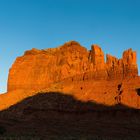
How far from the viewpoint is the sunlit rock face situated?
4983 inches

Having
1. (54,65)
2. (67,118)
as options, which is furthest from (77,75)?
(54,65)

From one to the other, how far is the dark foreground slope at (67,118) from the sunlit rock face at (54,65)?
2625cm

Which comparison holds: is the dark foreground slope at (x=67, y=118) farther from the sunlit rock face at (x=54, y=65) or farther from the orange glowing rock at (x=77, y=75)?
the sunlit rock face at (x=54, y=65)

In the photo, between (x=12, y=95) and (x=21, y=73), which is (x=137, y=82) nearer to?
(x=12, y=95)

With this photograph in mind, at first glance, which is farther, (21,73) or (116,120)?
(21,73)

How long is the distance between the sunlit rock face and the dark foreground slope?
2625cm

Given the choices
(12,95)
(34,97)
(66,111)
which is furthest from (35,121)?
(12,95)

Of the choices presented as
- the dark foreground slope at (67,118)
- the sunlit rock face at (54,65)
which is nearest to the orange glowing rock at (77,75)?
the sunlit rock face at (54,65)

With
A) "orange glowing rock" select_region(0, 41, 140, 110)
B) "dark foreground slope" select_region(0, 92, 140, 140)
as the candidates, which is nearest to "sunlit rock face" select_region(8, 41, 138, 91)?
"orange glowing rock" select_region(0, 41, 140, 110)

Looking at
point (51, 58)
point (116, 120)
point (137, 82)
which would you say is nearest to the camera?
point (116, 120)

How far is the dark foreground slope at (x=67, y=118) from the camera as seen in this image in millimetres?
61594

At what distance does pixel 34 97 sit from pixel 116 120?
27.2m

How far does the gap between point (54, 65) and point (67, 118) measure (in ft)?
204

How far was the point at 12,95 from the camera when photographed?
126m
